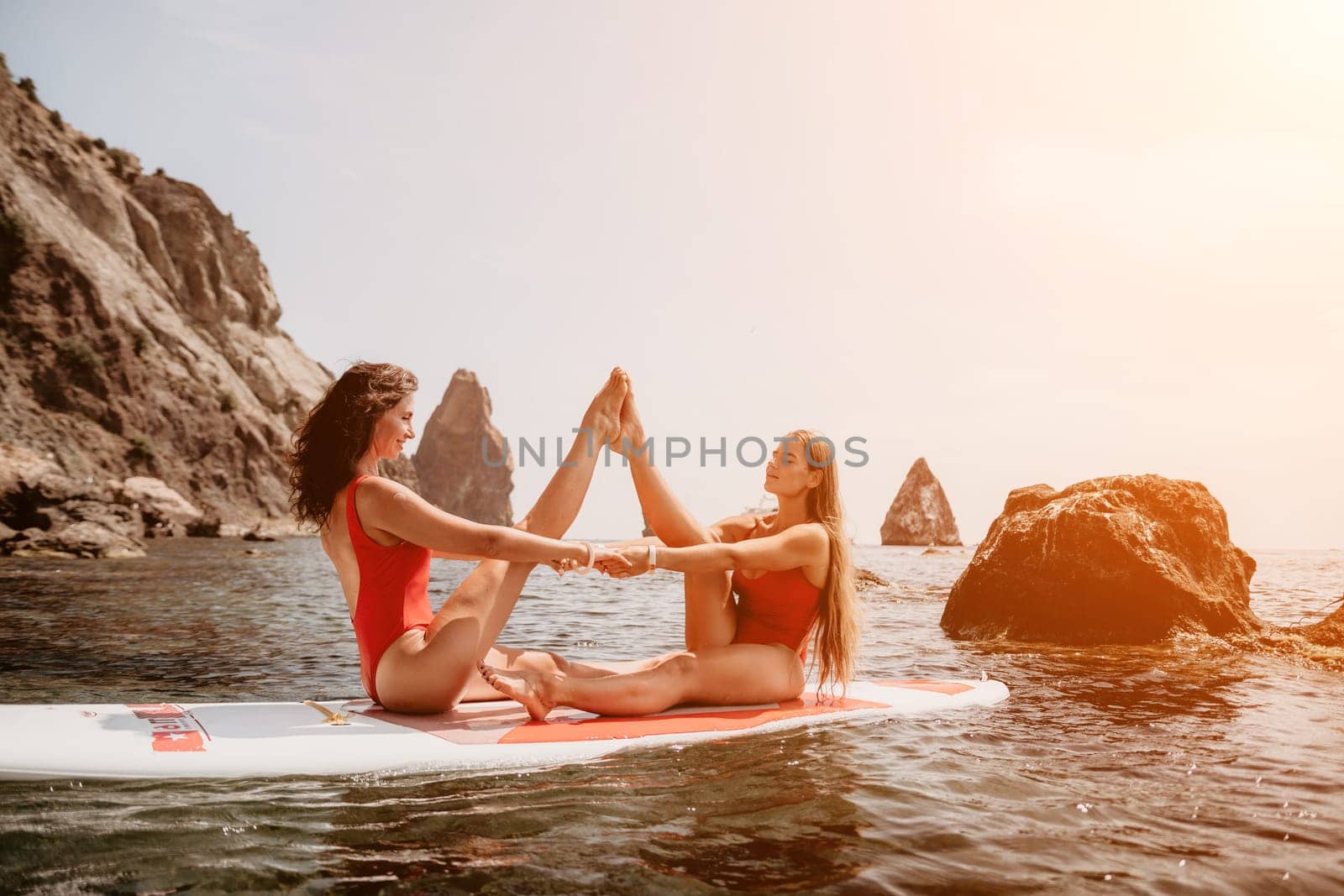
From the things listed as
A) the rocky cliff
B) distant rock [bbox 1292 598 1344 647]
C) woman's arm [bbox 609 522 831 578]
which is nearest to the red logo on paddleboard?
woman's arm [bbox 609 522 831 578]

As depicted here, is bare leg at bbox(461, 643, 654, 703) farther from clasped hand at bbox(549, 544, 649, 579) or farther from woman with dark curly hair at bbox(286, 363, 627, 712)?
clasped hand at bbox(549, 544, 649, 579)

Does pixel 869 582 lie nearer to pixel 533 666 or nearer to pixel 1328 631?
pixel 1328 631

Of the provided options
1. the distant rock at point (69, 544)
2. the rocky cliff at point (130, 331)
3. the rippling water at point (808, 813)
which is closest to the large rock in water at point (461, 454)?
the rocky cliff at point (130, 331)

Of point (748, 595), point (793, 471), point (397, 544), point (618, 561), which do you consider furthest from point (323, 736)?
point (793, 471)

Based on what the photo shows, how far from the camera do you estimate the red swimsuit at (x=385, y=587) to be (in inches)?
208

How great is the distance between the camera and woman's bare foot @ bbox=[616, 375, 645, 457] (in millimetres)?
6234

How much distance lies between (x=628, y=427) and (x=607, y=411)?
0.70ft

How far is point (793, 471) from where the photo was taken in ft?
20.2

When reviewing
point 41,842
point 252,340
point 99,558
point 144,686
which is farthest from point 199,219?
point 41,842

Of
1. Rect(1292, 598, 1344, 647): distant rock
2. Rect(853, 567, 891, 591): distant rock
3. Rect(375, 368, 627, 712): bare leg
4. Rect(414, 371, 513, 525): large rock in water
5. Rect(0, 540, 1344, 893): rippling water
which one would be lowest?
Rect(853, 567, 891, 591): distant rock

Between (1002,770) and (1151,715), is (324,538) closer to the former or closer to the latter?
(1002,770)

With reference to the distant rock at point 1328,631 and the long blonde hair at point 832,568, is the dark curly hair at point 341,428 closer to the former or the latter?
the long blonde hair at point 832,568

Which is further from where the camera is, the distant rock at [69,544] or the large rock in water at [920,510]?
the large rock in water at [920,510]

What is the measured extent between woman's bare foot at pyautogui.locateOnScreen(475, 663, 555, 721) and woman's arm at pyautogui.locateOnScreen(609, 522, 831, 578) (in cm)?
80
